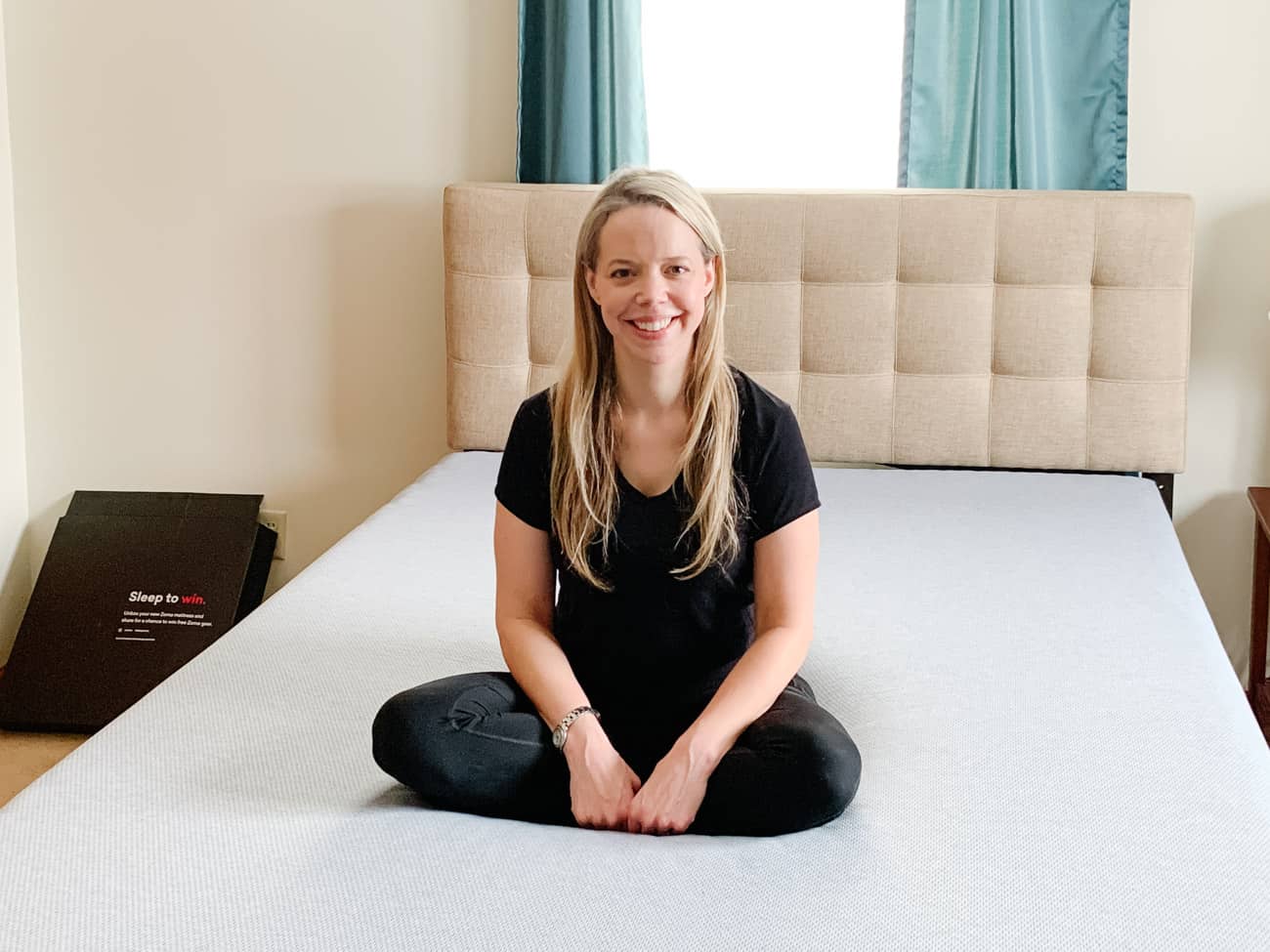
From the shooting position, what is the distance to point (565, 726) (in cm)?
148

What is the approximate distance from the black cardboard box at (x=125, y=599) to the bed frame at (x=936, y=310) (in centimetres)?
75

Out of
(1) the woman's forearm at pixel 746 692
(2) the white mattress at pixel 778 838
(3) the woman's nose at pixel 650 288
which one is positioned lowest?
(2) the white mattress at pixel 778 838

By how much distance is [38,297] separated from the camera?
3180 mm

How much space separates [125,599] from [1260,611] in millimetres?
2213

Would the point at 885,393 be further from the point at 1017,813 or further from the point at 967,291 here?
the point at 1017,813

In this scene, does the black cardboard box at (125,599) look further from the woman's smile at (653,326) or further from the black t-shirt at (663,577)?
the woman's smile at (653,326)

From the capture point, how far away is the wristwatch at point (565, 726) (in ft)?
4.83

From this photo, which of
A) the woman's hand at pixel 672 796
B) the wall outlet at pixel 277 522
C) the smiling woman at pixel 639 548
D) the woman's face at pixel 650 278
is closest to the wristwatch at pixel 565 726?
the smiling woman at pixel 639 548

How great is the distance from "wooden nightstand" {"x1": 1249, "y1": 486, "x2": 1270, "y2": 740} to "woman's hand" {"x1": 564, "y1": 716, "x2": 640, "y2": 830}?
5.35 ft

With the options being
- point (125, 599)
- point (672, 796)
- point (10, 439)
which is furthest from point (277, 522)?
point (672, 796)

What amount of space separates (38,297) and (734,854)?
7.93ft

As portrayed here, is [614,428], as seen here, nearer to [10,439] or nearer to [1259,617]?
[1259,617]

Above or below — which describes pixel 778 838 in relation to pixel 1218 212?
below

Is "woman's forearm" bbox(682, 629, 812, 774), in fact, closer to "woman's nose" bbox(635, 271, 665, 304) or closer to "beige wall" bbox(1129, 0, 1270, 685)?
"woman's nose" bbox(635, 271, 665, 304)
